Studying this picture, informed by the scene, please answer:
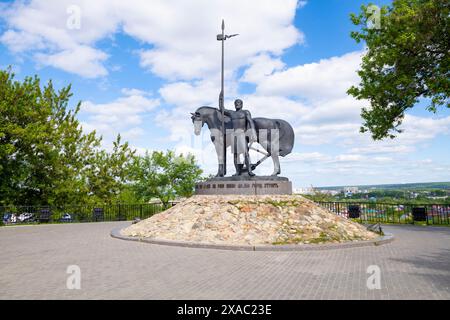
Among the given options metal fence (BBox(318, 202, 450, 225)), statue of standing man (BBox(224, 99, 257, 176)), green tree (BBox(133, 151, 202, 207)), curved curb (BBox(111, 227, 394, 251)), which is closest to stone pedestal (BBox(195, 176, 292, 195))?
statue of standing man (BBox(224, 99, 257, 176))

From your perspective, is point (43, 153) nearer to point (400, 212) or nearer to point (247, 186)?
point (247, 186)

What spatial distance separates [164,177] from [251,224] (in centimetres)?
3173

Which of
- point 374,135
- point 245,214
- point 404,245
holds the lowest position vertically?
point 404,245

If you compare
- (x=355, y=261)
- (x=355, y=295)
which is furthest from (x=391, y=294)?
(x=355, y=261)

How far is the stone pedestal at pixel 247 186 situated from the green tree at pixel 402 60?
8485 millimetres

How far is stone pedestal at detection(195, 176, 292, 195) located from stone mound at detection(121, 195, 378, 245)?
375mm

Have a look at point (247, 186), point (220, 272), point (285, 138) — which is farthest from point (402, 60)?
point (220, 272)

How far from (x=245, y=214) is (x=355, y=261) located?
5.14m

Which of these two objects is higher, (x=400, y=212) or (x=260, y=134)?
(x=260, y=134)

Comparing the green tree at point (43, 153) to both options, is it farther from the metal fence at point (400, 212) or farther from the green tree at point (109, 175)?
the metal fence at point (400, 212)

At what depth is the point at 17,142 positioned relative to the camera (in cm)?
2720

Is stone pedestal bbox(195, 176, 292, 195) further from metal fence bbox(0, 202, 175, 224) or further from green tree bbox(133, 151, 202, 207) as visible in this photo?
green tree bbox(133, 151, 202, 207)

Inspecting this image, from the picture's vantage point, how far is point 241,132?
16.0 meters
